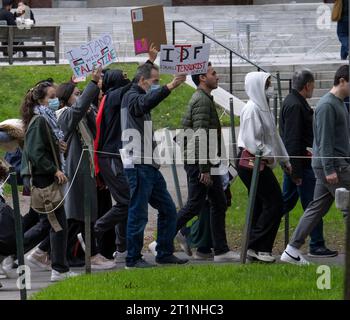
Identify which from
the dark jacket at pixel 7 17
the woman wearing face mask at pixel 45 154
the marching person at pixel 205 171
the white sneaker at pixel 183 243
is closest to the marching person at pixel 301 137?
the marching person at pixel 205 171

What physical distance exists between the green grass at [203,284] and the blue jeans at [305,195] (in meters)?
1.46

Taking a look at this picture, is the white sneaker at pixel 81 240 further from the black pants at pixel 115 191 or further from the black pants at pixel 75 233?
the black pants at pixel 115 191

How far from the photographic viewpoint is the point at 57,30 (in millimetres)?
26047

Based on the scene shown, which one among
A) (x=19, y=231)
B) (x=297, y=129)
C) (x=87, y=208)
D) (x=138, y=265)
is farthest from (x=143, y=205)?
(x=19, y=231)

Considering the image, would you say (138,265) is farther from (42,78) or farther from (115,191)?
(42,78)

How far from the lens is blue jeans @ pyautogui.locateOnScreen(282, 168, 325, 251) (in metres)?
12.9

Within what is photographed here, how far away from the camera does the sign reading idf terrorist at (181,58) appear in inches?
480

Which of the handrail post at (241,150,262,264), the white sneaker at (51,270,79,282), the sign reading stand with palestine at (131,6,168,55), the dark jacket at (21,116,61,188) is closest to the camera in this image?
the dark jacket at (21,116,61,188)

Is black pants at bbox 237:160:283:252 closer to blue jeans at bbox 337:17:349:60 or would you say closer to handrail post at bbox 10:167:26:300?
handrail post at bbox 10:167:26:300

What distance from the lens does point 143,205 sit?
1210cm

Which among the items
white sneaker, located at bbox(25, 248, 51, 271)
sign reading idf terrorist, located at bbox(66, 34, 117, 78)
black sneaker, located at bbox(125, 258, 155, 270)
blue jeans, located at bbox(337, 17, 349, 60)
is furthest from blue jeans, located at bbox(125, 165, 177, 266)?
blue jeans, located at bbox(337, 17, 349, 60)

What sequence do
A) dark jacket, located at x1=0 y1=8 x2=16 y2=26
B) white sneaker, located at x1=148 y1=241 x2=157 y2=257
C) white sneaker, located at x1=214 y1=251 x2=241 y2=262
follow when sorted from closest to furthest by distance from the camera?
white sneaker, located at x1=214 y1=251 x2=241 y2=262, white sneaker, located at x1=148 y1=241 x2=157 y2=257, dark jacket, located at x1=0 y1=8 x2=16 y2=26

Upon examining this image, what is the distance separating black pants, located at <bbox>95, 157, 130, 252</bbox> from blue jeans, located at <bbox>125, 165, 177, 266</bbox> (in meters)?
0.15

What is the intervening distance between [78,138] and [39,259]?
1.25 m
